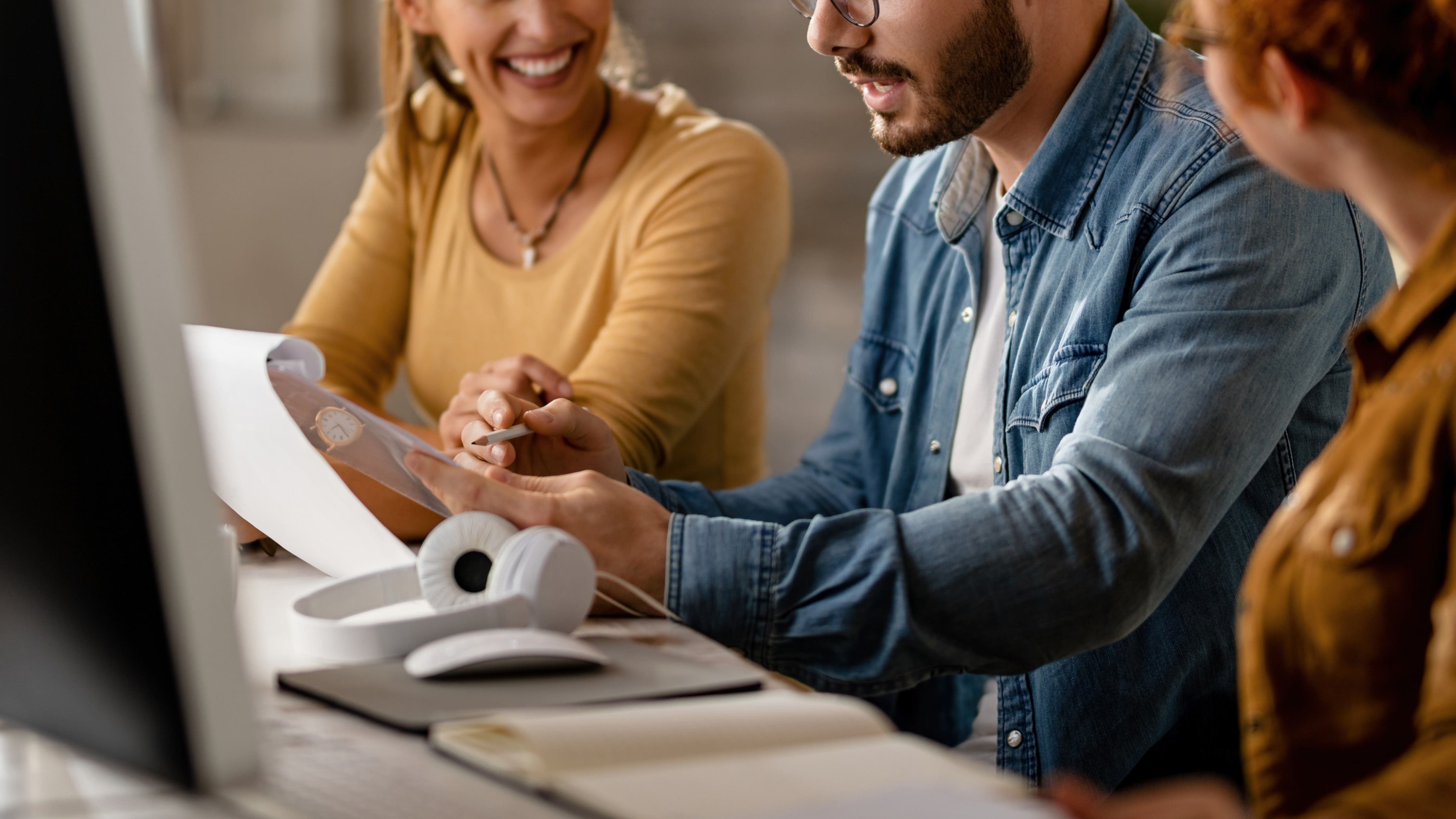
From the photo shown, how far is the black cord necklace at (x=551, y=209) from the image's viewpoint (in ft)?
5.92

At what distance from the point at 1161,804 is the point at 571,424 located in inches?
31.5

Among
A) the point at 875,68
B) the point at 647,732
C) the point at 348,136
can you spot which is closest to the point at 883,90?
the point at 875,68

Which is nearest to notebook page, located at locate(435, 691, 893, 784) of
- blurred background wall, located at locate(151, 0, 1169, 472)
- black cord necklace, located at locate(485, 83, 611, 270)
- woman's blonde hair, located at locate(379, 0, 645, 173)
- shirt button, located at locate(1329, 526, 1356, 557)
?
shirt button, located at locate(1329, 526, 1356, 557)

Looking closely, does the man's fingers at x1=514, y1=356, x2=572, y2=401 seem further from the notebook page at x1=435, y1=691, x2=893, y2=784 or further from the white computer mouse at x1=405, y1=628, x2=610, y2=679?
the notebook page at x1=435, y1=691, x2=893, y2=784

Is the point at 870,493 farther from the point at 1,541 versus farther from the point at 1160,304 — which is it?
the point at 1,541

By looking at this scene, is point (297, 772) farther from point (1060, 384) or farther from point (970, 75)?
point (970, 75)

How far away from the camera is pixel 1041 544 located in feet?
3.12

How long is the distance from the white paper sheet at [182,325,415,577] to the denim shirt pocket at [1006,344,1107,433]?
0.57m

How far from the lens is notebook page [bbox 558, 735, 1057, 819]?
56cm

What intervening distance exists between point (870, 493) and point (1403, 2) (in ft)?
3.06

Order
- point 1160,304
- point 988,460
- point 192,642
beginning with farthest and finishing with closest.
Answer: point 988,460, point 1160,304, point 192,642

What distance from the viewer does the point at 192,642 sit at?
0.56 meters

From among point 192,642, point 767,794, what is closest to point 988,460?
point 767,794

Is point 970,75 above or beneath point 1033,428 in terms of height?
above
